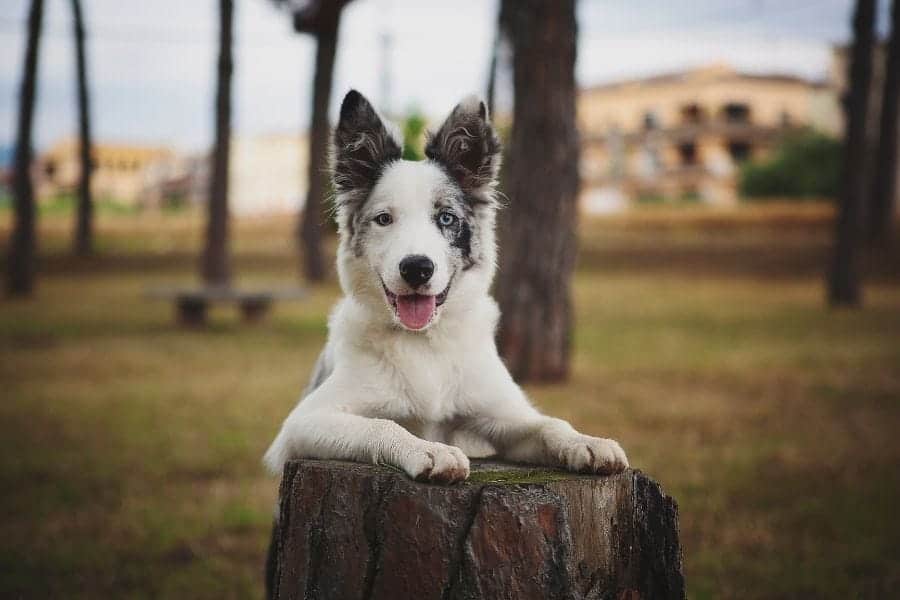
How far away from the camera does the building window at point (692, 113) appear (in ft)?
185

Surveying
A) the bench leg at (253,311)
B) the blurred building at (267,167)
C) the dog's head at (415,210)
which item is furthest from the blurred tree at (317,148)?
the blurred building at (267,167)

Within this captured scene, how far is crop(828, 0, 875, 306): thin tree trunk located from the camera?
18375 mm

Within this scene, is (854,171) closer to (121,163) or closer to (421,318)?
(421,318)

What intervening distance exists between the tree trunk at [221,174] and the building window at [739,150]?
142 feet

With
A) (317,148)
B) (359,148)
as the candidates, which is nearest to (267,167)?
(317,148)

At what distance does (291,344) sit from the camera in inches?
578

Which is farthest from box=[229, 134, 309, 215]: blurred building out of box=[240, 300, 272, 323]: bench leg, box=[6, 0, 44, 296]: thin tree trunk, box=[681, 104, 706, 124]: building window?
box=[240, 300, 272, 323]: bench leg

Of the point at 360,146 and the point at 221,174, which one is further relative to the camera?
the point at 221,174

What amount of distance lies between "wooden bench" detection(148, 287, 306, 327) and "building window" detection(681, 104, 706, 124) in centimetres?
4478

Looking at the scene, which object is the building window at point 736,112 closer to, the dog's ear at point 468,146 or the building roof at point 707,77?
the building roof at point 707,77

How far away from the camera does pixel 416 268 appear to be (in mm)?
3160

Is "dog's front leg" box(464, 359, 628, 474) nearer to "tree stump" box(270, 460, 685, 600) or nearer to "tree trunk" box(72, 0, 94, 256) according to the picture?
"tree stump" box(270, 460, 685, 600)

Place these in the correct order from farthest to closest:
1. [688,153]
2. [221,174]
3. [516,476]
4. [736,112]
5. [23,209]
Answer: [688,153], [736,112], [23,209], [221,174], [516,476]

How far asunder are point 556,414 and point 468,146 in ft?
19.8
